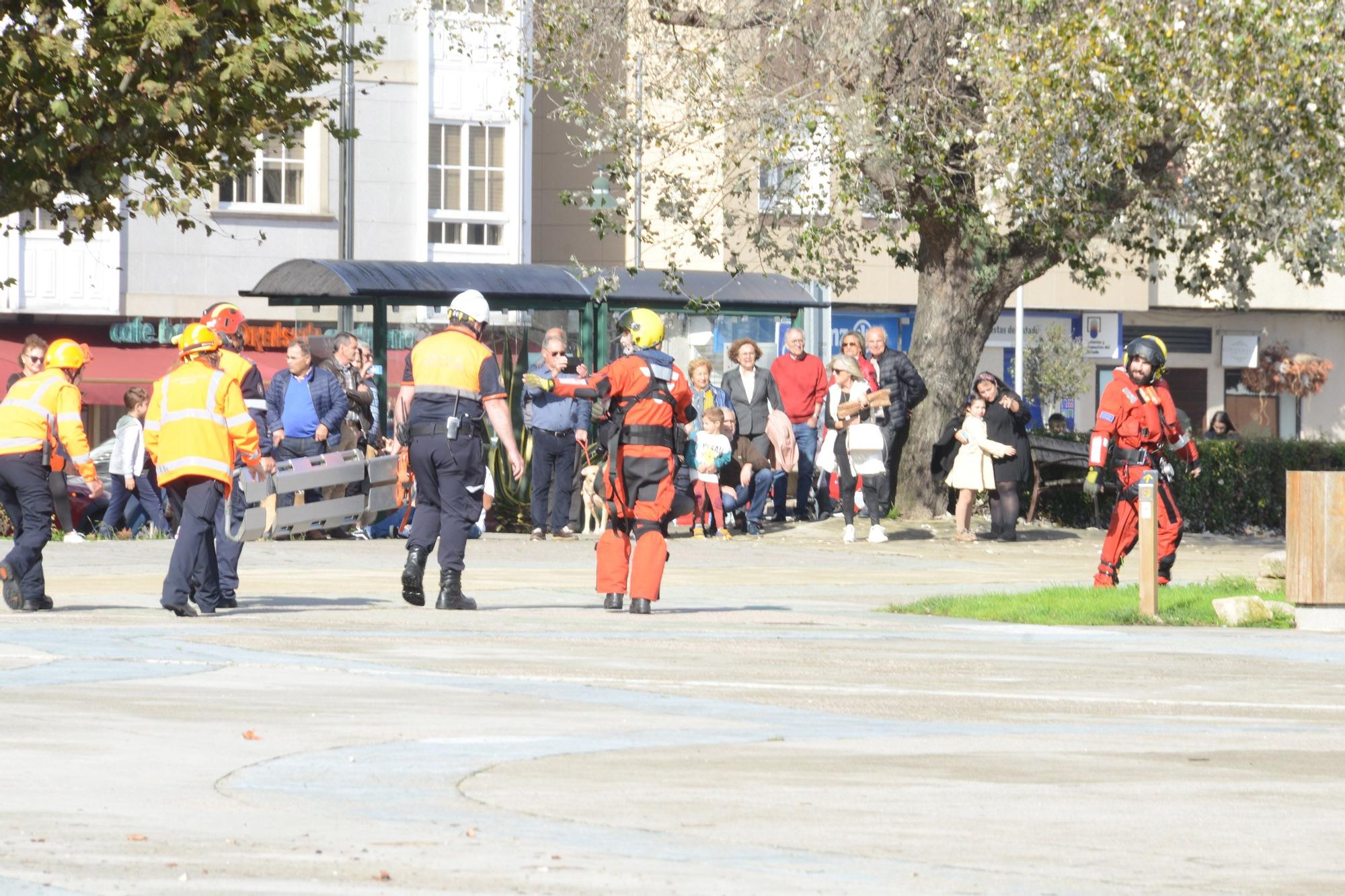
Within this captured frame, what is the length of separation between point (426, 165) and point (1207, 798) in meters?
37.0

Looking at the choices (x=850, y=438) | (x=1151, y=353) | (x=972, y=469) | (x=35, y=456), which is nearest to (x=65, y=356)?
(x=35, y=456)

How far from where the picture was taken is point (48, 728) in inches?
343

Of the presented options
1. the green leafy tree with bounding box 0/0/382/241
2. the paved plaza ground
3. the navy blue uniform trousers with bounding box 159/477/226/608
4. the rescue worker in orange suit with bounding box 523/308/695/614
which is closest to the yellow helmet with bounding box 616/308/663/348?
the rescue worker in orange suit with bounding box 523/308/695/614

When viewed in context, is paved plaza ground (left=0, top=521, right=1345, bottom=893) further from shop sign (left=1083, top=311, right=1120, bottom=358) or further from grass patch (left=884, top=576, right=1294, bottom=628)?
shop sign (left=1083, top=311, right=1120, bottom=358)

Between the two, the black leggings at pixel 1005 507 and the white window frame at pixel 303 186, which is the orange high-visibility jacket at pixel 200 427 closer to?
the black leggings at pixel 1005 507

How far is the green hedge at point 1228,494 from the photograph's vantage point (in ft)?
91.7

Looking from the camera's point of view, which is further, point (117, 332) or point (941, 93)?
point (117, 332)

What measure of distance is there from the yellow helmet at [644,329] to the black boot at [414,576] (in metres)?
1.71

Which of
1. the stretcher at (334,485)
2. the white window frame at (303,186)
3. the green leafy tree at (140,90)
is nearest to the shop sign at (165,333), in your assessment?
the white window frame at (303,186)

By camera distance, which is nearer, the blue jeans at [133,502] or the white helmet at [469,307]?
the white helmet at [469,307]

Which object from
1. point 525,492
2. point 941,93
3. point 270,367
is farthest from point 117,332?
point 941,93

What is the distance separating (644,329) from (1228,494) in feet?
50.2

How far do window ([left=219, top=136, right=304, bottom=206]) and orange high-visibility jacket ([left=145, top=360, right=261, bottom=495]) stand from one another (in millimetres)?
28340

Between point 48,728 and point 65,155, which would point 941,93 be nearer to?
point 65,155
